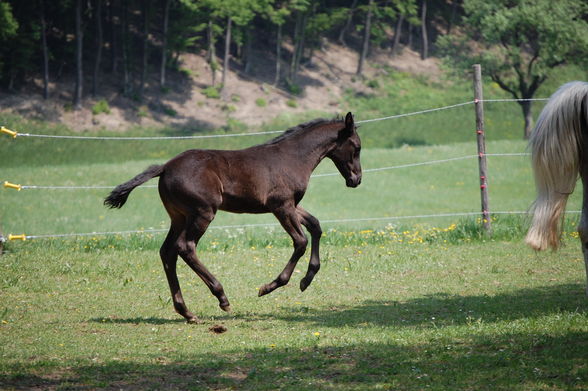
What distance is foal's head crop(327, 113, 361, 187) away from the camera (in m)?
9.15

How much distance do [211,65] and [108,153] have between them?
1760 cm

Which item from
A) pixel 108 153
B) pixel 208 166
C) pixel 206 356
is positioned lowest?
pixel 108 153

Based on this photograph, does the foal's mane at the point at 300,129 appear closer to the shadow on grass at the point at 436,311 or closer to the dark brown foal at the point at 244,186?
the dark brown foal at the point at 244,186

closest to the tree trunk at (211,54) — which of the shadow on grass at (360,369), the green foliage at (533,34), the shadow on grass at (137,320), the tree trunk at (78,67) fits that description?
the tree trunk at (78,67)

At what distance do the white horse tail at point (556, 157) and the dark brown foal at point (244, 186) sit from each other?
8.40 feet

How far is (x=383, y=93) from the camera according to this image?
57406 mm

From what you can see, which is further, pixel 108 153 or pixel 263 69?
pixel 263 69

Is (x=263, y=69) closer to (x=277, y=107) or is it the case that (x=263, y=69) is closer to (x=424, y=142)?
(x=277, y=107)

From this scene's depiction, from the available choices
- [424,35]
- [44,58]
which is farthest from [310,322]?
[424,35]

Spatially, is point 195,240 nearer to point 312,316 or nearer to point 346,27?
point 312,316

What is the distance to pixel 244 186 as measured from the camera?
8.32 metres

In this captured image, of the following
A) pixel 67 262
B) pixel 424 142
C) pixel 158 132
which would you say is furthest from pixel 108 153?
pixel 67 262

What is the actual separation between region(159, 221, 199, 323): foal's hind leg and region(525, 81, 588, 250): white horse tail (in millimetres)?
3809

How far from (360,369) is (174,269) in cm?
320
